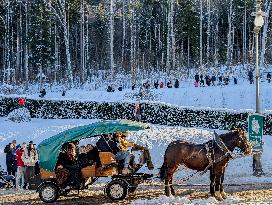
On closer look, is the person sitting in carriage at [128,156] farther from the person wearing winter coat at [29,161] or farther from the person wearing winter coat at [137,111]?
the person wearing winter coat at [137,111]

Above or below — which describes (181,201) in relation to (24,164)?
below

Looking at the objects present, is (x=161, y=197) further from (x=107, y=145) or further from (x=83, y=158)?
(x=83, y=158)

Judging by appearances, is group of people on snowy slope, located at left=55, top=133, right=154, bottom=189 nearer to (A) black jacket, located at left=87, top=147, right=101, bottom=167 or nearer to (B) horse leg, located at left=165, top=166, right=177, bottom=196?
(A) black jacket, located at left=87, top=147, right=101, bottom=167

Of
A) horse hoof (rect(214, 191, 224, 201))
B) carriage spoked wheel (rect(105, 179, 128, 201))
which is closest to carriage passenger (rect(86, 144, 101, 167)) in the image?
carriage spoked wheel (rect(105, 179, 128, 201))

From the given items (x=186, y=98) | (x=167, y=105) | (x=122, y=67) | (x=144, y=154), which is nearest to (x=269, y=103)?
(x=186, y=98)

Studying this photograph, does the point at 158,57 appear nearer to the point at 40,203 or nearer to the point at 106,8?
the point at 106,8

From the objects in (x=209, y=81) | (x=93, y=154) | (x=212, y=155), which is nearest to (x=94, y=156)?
(x=93, y=154)

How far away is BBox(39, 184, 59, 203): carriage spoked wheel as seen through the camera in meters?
14.9

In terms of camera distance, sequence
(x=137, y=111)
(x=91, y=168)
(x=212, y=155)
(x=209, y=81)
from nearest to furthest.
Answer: (x=212, y=155)
(x=91, y=168)
(x=137, y=111)
(x=209, y=81)

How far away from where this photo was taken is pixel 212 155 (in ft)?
48.9

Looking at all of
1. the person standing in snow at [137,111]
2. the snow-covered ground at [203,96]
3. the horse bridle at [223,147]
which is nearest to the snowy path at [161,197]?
the horse bridle at [223,147]

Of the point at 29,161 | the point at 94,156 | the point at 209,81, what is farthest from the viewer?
the point at 209,81

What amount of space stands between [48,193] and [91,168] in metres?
1.35

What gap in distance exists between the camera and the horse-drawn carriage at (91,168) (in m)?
14.9
